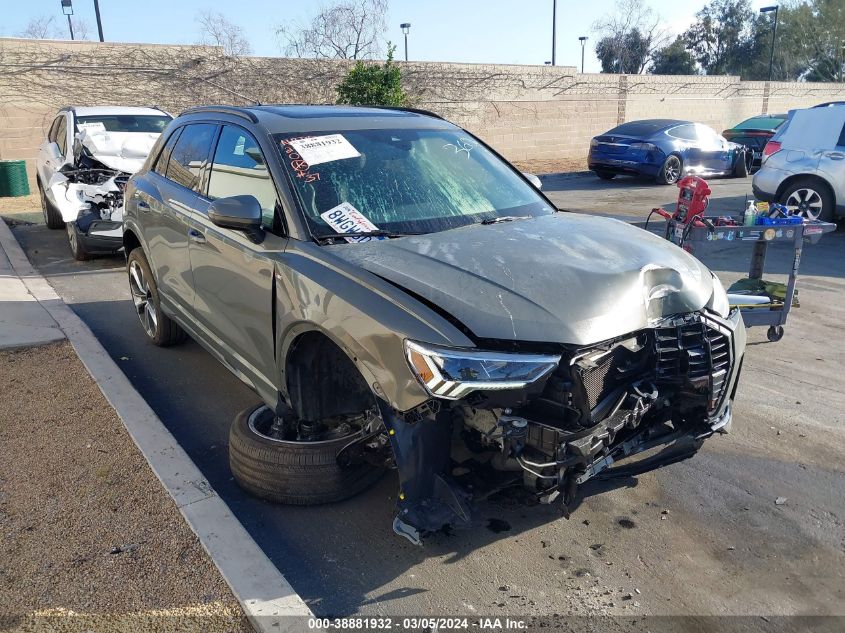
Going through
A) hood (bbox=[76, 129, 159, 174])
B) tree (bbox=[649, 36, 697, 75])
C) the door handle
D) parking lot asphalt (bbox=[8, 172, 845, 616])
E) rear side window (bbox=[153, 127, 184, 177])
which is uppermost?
tree (bbox=[649, 36, 697, 75])

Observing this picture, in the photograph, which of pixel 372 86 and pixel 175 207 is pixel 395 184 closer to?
pixel 175 207

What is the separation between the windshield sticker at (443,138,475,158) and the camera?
4.46 meters

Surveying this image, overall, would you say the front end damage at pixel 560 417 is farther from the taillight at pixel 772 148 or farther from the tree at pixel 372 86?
the tree at pixel 372 86

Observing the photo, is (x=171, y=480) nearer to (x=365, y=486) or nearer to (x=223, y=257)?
(x=365, y=486)

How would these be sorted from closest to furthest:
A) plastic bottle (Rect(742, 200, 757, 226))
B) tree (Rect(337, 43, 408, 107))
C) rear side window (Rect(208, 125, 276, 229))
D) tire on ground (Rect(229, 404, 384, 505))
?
tire on ground (Rect(229, 404, 384, 505)) → rear side window (Rect(208, 125, 276, 229)) → plastic bottle (Rect(742, 200, 757, 226)) → tree (Rect(337, 43, 408, 107))

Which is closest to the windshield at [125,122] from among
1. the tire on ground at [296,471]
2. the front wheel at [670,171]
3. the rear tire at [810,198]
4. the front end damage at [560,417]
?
the tire on ground at [296,471]

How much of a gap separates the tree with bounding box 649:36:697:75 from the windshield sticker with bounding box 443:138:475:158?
6358 cm

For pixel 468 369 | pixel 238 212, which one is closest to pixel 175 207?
pixel 238 212

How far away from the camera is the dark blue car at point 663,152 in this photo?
55.4 ft

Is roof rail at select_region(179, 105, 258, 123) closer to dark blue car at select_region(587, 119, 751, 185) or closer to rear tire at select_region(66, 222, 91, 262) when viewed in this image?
rear tire at select_region(66, 222, 91, 262)

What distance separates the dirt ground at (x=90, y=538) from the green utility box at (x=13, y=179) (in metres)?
12.0

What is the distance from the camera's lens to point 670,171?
17078 mm

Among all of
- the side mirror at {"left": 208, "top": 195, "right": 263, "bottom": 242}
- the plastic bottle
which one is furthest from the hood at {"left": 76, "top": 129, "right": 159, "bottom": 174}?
the plastic bottle

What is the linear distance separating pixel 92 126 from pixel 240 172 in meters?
7.35
